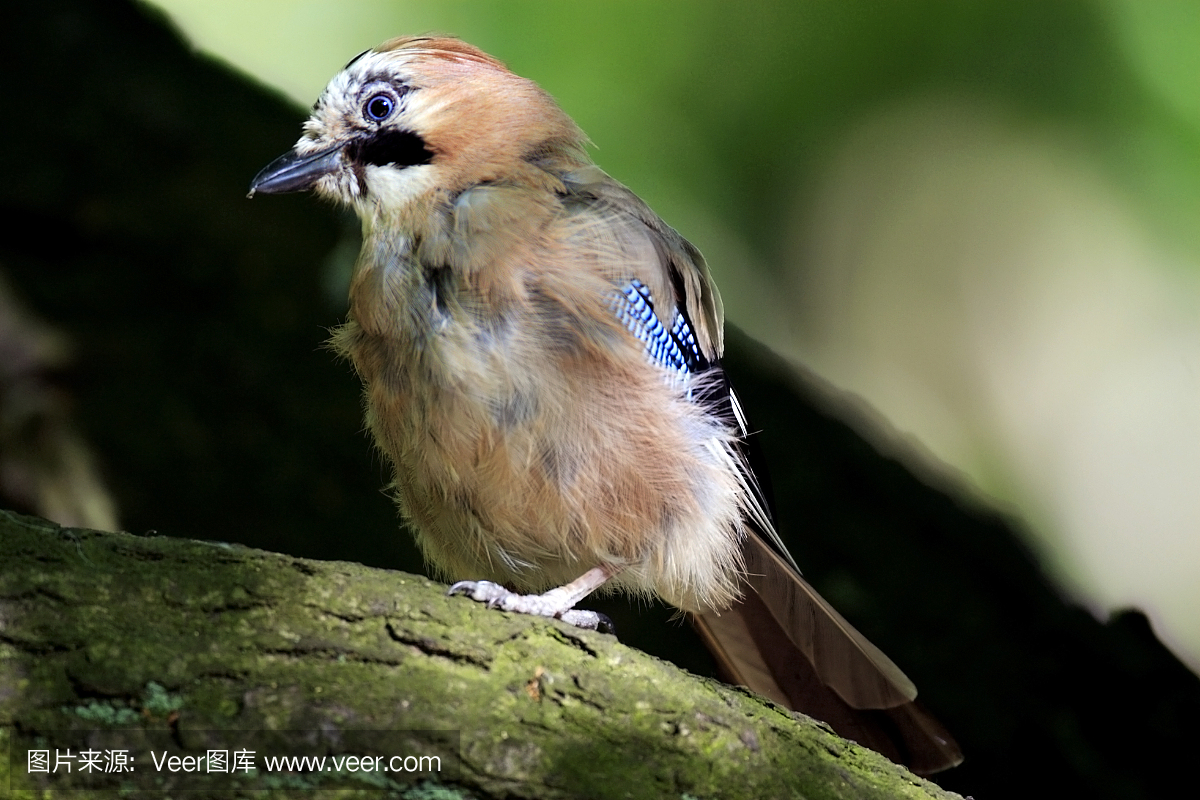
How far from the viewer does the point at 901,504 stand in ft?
12.3

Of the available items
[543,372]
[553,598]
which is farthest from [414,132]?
[553,598]

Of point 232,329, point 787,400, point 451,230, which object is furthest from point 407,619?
point 232,329

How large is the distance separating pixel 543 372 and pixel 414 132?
34.1 inches

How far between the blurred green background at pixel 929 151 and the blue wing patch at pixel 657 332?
74cm

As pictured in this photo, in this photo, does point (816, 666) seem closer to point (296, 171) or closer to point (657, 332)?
point (657, 332)

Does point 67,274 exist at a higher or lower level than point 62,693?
higher

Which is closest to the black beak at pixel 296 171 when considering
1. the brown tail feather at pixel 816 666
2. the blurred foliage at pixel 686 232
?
the blurred foliage at pixel 686 232

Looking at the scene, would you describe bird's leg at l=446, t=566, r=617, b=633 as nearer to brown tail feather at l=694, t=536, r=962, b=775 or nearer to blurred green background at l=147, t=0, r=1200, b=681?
brown tail feather at l=694, t=536, r=962, b=775

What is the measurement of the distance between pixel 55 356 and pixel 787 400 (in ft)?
9.10

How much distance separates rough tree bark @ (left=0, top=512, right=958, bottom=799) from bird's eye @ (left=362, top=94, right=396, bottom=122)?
154cm

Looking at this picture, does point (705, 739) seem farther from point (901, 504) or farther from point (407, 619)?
point (901, 504)

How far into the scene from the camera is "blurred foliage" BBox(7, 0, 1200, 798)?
3762 mm

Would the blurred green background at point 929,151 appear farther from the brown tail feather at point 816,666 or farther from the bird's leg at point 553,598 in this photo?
the bird's leg at point 553,598

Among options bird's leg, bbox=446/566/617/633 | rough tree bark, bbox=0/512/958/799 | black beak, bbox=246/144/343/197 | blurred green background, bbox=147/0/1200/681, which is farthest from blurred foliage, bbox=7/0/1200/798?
rough tree bark, bbox=0/512/958/799
